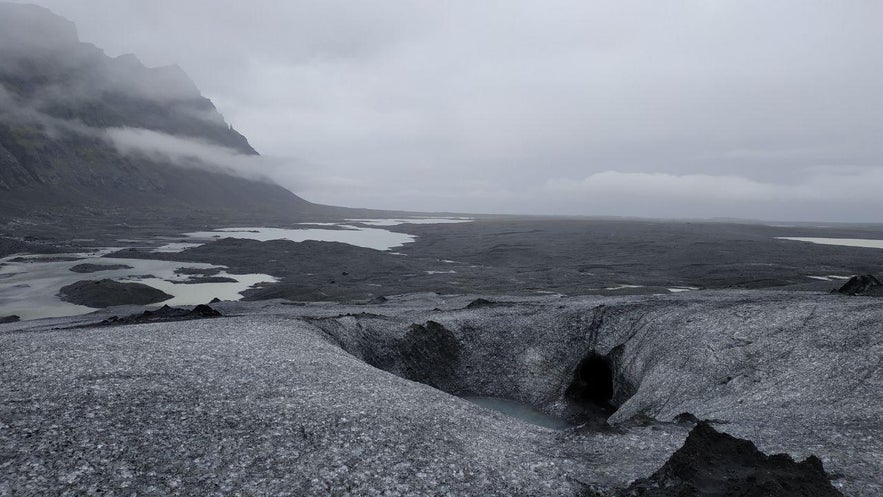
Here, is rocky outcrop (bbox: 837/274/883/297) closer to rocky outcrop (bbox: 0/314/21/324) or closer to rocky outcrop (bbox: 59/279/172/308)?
rocky outcrop (bbox: 59/279/172/308)

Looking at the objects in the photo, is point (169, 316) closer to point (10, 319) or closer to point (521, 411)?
point (10, 319)

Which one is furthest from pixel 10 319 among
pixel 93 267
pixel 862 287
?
pixel 862 287

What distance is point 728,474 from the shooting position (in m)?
12.9

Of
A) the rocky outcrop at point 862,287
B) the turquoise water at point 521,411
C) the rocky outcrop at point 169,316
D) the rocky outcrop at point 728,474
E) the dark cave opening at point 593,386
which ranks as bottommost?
the turquoise water at point 521,411

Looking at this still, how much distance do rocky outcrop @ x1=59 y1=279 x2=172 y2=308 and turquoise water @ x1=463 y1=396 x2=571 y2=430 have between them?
41216 mm

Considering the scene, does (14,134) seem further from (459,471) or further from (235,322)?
(459,471)

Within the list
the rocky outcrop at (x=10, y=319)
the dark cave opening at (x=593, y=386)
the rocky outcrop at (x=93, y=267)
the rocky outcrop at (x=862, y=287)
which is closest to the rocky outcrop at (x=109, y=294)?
the rocky outcrop at (x=10, y=319)

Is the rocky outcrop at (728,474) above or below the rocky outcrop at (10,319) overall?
above

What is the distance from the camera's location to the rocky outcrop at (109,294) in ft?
170

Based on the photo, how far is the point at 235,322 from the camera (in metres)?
28.6

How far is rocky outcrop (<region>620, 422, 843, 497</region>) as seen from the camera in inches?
456

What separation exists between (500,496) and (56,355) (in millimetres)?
17514

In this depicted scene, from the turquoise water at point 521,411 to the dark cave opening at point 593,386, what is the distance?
6.10 ft

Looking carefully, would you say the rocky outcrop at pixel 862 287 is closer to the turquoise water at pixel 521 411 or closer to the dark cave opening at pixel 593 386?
the dark cave opening at pixel 593 386
